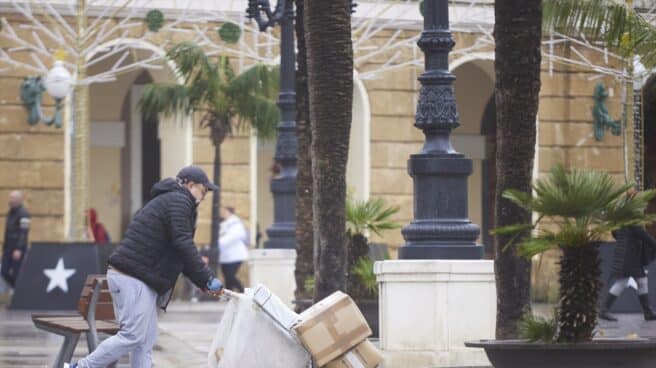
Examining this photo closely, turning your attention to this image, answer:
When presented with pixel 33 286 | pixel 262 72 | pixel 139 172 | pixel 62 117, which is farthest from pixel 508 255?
pixel 139 172

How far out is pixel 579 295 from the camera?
1042 centimetres

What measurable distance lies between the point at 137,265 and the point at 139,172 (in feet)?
93.2

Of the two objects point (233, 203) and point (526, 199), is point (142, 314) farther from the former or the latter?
point (233, 203)

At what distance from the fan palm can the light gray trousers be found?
18.9 feet

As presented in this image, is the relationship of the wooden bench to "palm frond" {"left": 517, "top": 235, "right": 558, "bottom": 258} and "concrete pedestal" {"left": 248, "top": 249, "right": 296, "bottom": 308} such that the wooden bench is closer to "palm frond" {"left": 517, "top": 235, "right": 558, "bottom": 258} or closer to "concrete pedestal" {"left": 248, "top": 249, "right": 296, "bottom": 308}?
"palm frond" {"left": 517, "top": 235, "right": 558, "bottom": 258}

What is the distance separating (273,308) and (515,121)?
2.08 meters

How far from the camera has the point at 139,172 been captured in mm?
40156

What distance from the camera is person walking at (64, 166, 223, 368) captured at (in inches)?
470

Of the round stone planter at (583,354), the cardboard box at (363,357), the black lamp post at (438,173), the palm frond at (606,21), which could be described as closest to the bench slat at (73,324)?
the cardboard box at (363,357)

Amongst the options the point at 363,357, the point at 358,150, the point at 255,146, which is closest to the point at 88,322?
the point at 363,357

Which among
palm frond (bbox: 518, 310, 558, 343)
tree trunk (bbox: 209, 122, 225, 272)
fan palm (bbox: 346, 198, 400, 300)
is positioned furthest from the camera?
tree trunk (bbox: 209, 122, 225, 272)

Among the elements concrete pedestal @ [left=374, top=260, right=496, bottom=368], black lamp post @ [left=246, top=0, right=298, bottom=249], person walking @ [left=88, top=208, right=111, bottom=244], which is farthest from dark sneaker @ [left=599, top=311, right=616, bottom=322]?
person walking @ [left=88, top=208, right=111, bottom=244]

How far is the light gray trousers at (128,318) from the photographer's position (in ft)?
39.2

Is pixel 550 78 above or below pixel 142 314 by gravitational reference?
above
